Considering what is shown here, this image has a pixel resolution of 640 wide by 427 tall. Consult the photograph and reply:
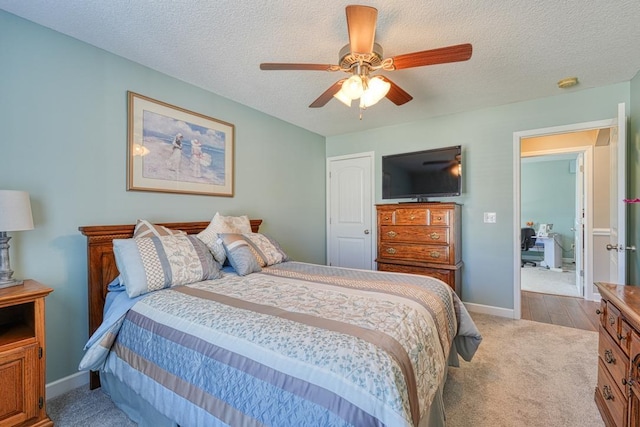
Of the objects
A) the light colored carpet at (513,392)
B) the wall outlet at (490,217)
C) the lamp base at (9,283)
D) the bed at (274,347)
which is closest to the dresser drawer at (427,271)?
the light colored carpet at (513,392)

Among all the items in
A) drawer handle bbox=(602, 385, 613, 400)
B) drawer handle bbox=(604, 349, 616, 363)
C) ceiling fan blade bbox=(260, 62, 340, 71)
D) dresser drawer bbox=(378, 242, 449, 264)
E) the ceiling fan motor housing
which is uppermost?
the ceiling fan motor housing

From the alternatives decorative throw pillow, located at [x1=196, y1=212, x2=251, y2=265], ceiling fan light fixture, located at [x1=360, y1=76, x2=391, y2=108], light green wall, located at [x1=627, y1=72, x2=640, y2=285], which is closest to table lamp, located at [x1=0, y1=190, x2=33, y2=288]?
decorative throw pillow, located at [x1=196, y1=212, x2=251, y2=265]

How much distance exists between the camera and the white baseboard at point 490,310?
329 centimetres

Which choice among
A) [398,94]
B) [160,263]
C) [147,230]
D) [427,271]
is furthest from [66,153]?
[427,271]

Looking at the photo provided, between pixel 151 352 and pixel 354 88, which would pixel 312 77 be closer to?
pixel 354 88

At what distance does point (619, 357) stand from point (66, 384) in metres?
3.31

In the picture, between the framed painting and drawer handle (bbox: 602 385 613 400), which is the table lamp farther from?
drawer handle (bbox: 602 385 613 400)

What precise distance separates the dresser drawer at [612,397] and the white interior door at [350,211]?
103 inches

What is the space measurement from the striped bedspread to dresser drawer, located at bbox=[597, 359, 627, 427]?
30.6 inches

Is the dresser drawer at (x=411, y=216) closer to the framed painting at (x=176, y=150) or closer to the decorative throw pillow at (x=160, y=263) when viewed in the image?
the framed painting at (x=176, y=150)

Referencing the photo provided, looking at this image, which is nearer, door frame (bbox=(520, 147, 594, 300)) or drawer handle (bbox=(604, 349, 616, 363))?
drawer handle (bbox=(604, 349, 616, 363))

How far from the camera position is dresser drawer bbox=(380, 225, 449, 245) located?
10.5 ft

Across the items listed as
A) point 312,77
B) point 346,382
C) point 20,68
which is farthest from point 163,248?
point 312,77

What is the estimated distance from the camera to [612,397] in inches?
60.8
